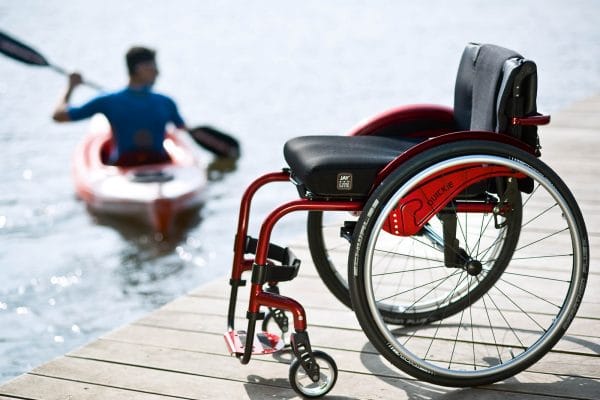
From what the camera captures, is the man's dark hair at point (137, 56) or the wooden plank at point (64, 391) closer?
the wooden plank at point (64, 391)

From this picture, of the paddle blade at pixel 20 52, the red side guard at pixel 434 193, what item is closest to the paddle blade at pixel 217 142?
the paddle blade at pixel 20 52

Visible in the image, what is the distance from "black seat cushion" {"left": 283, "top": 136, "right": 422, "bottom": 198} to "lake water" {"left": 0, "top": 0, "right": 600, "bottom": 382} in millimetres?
2159

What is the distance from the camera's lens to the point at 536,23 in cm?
1859

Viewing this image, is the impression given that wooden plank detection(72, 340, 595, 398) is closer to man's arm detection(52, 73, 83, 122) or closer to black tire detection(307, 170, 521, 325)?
black tire detection(307, 170, 521, 325)

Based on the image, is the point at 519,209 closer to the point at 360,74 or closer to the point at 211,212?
the point at 211,212

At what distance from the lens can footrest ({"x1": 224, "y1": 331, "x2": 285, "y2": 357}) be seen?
2293 millimetres

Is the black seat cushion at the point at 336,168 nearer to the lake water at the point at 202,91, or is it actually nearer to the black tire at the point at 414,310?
the black tire at the point at 414,310

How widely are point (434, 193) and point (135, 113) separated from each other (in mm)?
4502

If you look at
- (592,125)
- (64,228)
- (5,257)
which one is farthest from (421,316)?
(64,228)

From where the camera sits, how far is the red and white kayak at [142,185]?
624 centimetres

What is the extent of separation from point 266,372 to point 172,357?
0.28 meters

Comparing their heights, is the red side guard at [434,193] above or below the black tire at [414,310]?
above

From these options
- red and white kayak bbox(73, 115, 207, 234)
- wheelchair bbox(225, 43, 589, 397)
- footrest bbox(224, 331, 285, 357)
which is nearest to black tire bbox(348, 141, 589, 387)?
wheelchair bbox(225, 43, 589, 397)

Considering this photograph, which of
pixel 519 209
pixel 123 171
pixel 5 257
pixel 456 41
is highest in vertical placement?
pixel 456 41
